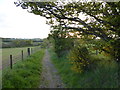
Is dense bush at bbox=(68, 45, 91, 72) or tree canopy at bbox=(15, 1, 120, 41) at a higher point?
tree canopy at bbox=(15, 1, 120, 41)

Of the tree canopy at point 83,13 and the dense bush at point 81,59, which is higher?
the tree canopy at point 83,13

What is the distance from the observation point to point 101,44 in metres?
4.36

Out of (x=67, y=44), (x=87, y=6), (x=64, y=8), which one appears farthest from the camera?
(x=67, y=44)

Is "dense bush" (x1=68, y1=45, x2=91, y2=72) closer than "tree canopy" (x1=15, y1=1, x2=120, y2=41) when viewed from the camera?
No

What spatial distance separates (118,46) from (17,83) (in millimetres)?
4308

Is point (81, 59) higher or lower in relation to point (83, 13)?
lower

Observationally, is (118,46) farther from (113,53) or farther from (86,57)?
(86,57)

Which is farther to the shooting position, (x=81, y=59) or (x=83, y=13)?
(x=81, y=59)

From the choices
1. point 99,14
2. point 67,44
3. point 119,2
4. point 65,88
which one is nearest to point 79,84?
point 65,88

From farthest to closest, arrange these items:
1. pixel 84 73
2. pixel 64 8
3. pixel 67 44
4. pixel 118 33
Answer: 1. pixel 67 44
2. pixel 84 73
3. pixel 64 8
4. pixel 118 33

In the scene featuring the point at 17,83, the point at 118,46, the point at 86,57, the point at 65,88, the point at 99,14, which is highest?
the point at 99,14

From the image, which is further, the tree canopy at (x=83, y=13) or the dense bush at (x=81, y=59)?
the dense bush at (x=81, y=59)

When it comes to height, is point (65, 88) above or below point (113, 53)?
below

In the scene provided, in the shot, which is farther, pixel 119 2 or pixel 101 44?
pixel 101 44
